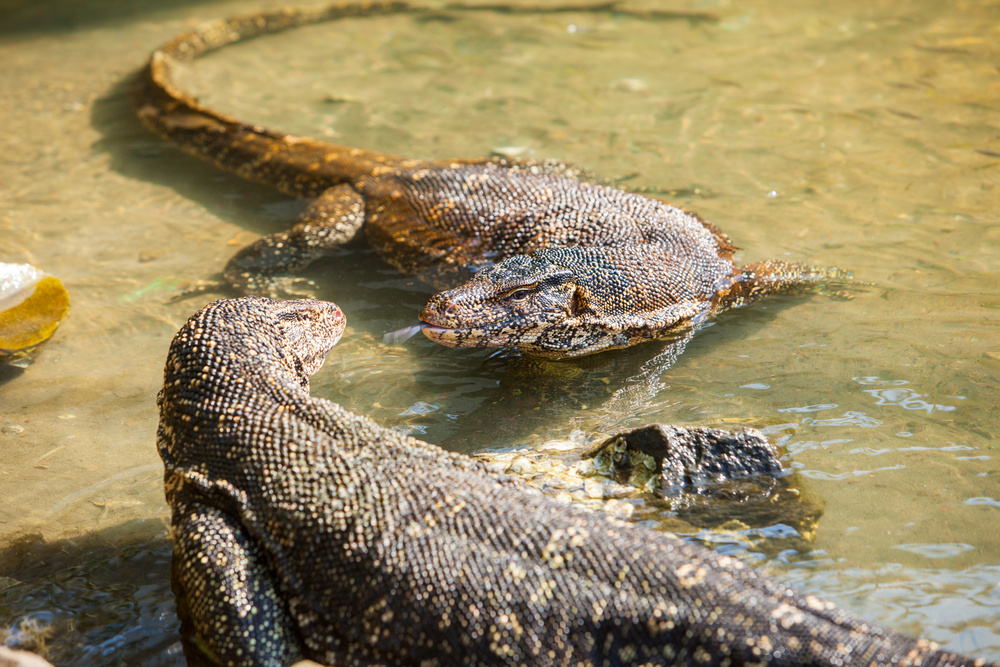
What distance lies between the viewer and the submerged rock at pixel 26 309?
5.36 metres

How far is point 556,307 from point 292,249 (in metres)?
2.66

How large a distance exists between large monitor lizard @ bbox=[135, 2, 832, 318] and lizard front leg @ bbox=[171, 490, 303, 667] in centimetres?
302

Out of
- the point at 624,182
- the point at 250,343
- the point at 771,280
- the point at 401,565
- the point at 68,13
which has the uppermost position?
the point at 68,13

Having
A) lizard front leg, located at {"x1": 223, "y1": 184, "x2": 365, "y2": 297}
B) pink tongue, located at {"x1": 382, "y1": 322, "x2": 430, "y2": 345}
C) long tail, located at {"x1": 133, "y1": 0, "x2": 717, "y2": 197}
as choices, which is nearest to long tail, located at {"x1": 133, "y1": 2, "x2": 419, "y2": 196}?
long tail, located at {"x1": 133, "y1": 0, "x2": 717, "y2": 197}

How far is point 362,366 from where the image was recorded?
17.5 ft

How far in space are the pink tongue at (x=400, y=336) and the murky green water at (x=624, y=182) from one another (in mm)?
98

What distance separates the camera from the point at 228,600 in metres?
3.13

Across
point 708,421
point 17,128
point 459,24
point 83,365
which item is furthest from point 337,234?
point 459,24

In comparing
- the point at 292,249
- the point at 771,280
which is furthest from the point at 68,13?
the point at 771,280

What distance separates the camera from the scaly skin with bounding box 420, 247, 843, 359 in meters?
4.82

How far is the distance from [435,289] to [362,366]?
106cm

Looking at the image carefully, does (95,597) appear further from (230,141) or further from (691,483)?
(230,141)

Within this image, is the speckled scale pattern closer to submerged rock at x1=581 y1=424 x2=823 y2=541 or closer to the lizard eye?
the lizard eye

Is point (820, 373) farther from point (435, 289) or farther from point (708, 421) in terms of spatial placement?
point (435, 289)
